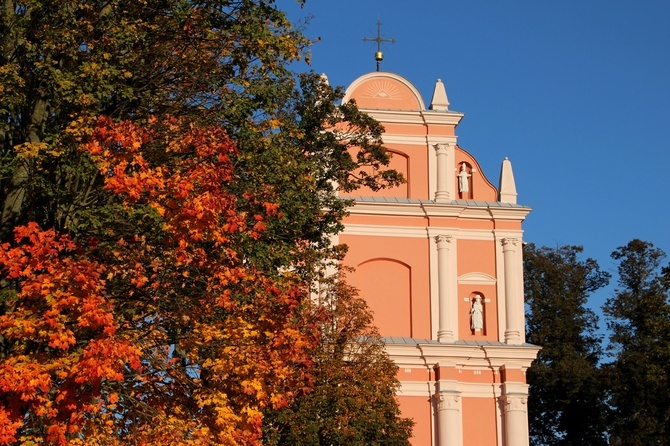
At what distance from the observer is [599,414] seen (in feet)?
144

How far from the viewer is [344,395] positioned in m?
21.6

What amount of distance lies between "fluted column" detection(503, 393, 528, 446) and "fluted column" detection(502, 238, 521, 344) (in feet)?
6.31

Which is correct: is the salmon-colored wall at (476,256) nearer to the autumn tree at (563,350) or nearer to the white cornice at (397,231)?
the white cornice at (397,231)

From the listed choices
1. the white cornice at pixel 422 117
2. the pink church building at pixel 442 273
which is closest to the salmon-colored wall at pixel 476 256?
the pink church building at pixel 442 273

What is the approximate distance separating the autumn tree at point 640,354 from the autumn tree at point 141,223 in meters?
13.8

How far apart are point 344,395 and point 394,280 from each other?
13171 mm

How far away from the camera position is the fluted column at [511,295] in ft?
113

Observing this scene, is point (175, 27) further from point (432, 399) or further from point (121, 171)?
point (432, 399)

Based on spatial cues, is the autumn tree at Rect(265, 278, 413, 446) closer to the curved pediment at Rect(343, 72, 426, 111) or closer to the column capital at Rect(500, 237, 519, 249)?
the column capital at Rect(500, 237, 519, 249)

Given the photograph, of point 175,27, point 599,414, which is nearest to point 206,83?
point 175,27

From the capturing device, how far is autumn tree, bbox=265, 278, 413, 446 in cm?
2083

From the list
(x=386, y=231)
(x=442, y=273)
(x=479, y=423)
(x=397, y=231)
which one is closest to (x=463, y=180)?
(x=397, y=231)

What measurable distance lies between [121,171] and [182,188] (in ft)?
2.28

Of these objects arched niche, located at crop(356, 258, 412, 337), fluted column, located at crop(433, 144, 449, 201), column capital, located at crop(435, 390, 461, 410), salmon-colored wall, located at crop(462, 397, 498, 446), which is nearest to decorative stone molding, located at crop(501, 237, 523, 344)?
salmon-colored wall, located at crop(462, 397, 498, 446)
